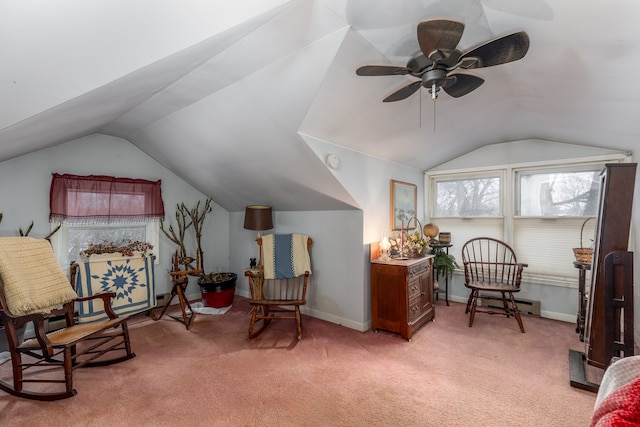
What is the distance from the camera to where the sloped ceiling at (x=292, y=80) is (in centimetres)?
126

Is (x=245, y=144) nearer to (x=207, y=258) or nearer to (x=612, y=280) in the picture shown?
(x=207, y=258)

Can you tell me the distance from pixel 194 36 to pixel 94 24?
404 mm

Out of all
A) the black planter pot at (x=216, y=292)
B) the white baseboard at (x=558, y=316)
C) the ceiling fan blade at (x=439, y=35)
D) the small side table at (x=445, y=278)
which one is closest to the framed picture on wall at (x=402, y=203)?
the small side table at (x=445, y=278)

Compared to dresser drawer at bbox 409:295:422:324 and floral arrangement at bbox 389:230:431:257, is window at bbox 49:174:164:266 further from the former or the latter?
dresser drawer at bbox 409:295:422:324

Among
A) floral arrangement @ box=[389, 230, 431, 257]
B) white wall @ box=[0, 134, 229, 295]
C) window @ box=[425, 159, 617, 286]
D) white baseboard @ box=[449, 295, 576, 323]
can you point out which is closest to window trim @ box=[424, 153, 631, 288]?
window @ box=[425, 159, 617, 286]

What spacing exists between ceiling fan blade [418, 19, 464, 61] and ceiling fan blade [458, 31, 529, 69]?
117mm

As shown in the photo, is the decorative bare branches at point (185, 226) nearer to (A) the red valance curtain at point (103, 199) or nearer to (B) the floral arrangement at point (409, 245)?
(A) the red valance curtain at point (103, 199)

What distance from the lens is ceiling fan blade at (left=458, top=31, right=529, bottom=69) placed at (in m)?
1.32

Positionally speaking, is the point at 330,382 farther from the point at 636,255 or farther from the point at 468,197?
the point at 468,197

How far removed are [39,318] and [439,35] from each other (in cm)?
309

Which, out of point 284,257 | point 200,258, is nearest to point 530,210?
point 284,257

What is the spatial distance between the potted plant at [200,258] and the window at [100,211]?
272mm

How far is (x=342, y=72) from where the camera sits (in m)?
1.98

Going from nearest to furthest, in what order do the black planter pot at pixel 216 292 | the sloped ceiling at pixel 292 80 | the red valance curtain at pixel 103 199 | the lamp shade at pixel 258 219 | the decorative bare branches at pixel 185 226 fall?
1. the sloped ceiling at pixel 292 80
2. the red valance curtain at pixel 103 199
3. the lamp shade at pixel 258 219
4. the black planter pot at pixel 216 292
5. the decorative bare branches at pixel 185 226
